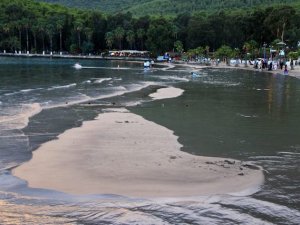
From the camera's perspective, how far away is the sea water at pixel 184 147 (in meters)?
10.2

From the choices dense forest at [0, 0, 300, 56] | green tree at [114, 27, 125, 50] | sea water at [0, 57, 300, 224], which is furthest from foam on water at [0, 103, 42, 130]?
green tree at [114, 27, 125, 50]

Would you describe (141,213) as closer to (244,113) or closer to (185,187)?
(185,187)

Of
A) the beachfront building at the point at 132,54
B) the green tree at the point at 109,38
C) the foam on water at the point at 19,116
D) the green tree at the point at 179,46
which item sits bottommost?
the foam on water at the point at 19,116

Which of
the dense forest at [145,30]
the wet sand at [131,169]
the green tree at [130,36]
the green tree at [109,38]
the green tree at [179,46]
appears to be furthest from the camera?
the green tree at [109,38]

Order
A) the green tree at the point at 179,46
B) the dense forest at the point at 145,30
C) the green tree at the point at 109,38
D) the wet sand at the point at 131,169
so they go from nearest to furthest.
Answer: the wet sand at the point at 131,169 → the dense forest at the point at 145,30 → the green tree at the point at 179,46 → the green tree at the point at 109,38

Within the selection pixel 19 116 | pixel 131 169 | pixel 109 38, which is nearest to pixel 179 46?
pixel 109 38

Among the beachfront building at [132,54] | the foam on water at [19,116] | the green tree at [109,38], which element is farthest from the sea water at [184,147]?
the green tree at [109,38]

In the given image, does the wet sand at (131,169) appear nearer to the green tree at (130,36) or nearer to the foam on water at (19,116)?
the foam on water at (19,116)

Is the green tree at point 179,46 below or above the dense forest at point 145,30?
below

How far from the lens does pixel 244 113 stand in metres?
25.6

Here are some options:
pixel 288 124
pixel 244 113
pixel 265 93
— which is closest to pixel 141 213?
pixel 288 124

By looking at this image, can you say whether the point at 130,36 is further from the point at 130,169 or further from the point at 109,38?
the point at 130,169

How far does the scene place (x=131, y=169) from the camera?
44.9 feet

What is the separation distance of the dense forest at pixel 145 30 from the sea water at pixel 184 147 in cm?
8949
